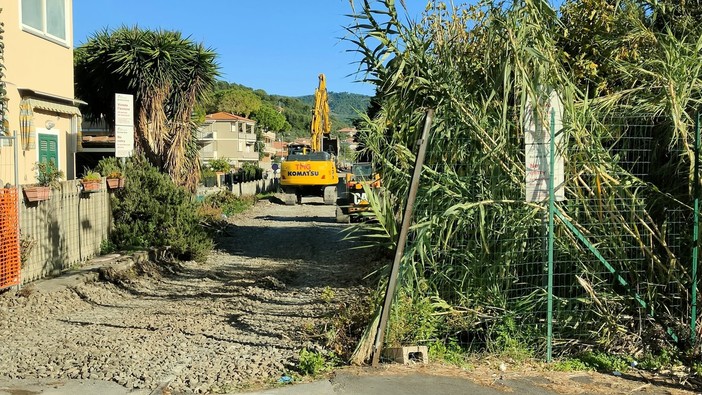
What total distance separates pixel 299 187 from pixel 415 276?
93.6 feet

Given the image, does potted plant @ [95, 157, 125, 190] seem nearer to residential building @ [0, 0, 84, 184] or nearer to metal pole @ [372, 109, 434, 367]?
residential building @ [0, 0, 84, 184]

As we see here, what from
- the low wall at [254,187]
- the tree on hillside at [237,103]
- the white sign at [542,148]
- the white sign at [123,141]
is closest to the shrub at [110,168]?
the white sign at [123,141]

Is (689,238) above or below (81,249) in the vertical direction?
above

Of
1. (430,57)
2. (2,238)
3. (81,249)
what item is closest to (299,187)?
(81,249)

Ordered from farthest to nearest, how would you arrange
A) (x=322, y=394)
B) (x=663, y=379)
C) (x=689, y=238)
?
1. (x=689, y=238)
2. (x=663, y=379)
3. (x=322, y=394)

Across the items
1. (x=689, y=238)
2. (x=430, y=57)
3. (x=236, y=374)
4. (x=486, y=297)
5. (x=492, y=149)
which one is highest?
(x=430, y=57)

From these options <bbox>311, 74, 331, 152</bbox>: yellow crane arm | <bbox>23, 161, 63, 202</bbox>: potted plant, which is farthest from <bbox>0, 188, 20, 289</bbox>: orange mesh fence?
<bbox>311, 74, 331, 152</bbox>: yellow crane arm

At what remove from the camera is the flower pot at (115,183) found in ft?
45.7

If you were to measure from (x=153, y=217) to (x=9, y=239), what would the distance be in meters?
4.97

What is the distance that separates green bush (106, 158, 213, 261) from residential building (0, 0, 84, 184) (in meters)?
1.97

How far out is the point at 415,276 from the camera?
20.6ft

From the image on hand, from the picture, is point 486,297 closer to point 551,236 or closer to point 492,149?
point 551,236

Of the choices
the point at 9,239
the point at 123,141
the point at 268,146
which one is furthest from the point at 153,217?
the point at 268,146

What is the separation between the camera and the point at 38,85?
14.7 metres
